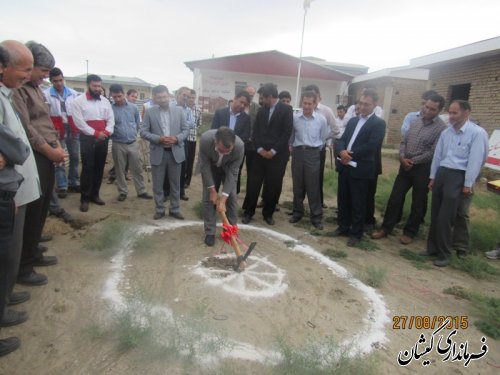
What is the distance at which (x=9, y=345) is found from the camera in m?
2.57

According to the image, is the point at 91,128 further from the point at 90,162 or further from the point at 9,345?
the point at 9,345

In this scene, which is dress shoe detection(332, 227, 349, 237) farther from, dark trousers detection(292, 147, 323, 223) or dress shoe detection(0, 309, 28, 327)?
dress shoe detection(0, 309, 28, 327)

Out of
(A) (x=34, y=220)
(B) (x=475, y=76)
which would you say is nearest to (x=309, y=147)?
(A) (x=34, y=220)

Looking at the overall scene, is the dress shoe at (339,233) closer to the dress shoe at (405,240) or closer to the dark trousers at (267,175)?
the dress shoe at (405,240)

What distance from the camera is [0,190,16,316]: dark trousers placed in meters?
2.28

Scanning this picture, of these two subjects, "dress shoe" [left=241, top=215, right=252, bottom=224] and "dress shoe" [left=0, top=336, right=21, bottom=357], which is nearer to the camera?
"dress shoe" [left=0, top=336, right=21, bottom=357]

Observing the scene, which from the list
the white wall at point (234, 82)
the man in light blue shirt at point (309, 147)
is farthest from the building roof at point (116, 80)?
the man in light blue shirt at point (309, 147)

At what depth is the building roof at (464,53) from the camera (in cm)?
1062

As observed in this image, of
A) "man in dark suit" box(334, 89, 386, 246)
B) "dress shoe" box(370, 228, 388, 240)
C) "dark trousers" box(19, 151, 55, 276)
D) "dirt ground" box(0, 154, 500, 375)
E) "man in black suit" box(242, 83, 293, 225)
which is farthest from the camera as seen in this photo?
"dress shoe" box(370, 228, 388, 240)

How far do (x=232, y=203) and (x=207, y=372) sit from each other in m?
2.61

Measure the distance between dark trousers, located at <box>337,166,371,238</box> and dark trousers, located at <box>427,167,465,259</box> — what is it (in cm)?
91

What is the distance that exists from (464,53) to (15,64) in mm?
13006

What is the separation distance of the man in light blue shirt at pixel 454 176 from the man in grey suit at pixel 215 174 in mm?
2625

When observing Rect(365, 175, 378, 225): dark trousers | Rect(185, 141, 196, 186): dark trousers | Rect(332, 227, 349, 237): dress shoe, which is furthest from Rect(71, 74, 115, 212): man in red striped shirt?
Rect(365, 175, 378, 225): dark trousers
